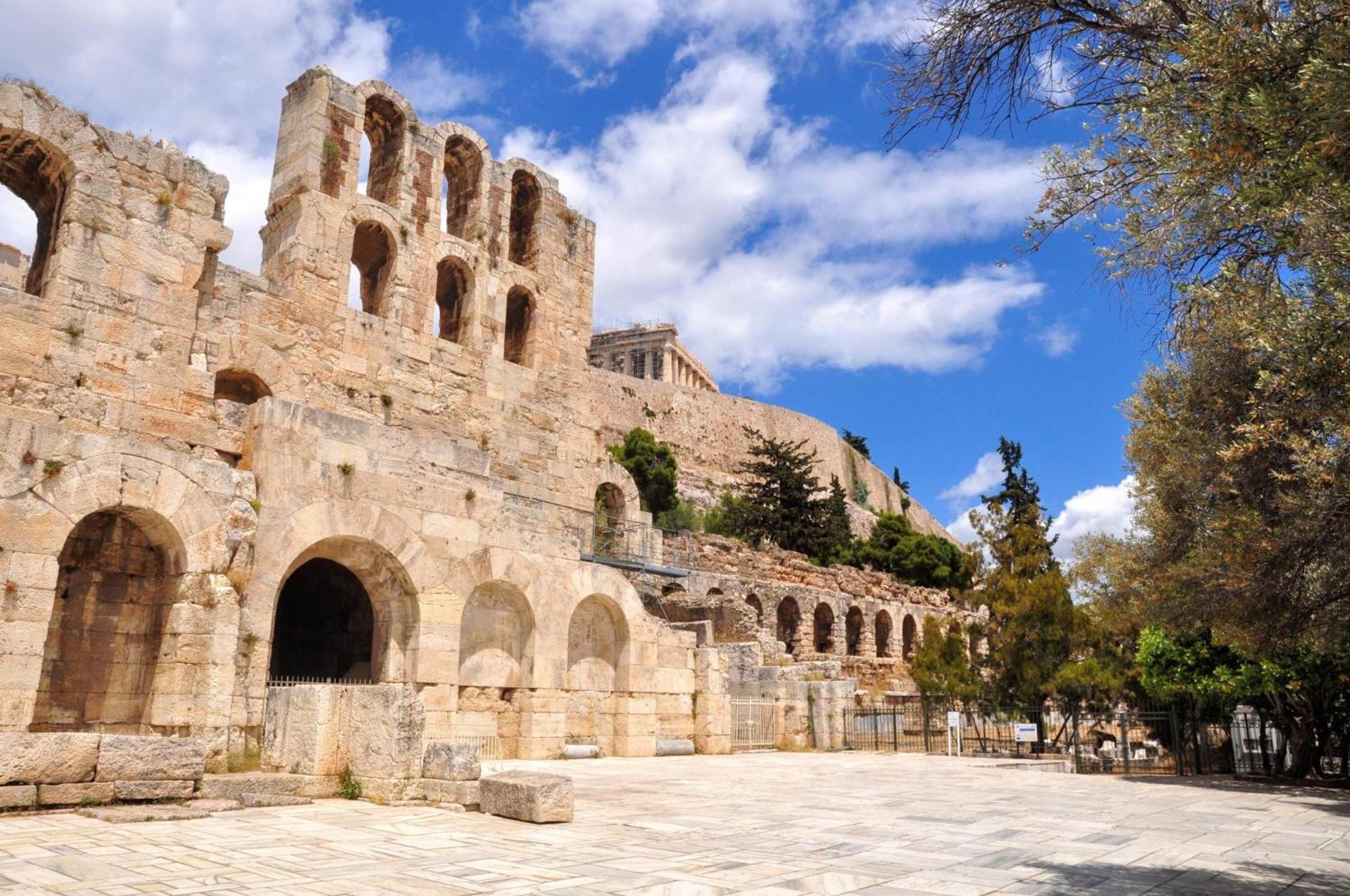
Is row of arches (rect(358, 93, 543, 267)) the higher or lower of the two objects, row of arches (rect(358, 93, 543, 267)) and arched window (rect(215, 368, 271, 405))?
the higher

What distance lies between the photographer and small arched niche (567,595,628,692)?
15.9 meters

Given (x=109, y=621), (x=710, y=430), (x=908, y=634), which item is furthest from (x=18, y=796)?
(x=710, y=430)

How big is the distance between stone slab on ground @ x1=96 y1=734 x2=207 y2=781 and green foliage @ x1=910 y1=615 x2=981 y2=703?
1461cm

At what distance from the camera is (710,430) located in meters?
68.5

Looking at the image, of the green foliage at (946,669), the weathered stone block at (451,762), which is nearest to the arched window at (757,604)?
the green foliage at (946,669)

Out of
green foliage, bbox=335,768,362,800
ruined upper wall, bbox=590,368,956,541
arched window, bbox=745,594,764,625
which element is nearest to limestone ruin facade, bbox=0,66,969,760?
green foliage, bbox=335,768,362,800

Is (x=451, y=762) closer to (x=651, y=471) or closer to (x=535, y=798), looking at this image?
(x=535, y=798)

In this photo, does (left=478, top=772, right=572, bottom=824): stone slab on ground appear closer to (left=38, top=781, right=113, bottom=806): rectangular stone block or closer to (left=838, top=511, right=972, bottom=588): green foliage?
(left=38, top=781, right=113, bottom=806): rectangular stone block

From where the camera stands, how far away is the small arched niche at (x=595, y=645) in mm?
15938

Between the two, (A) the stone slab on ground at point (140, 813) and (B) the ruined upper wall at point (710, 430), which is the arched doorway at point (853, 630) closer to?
(B) the ruined upper wall at point (710, 430)

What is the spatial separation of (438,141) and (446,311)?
12.1 ft

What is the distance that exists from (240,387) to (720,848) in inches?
534

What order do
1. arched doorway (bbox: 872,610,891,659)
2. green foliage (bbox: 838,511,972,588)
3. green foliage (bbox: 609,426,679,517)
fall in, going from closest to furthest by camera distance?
1. arched doorway (bbox: 872,610,891,659)
2. green foliage (bbox: 609,426,679,517)
3. green foliage (bbox: 838,511,972,588)

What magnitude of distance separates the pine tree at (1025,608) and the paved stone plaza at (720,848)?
697 centimetres
